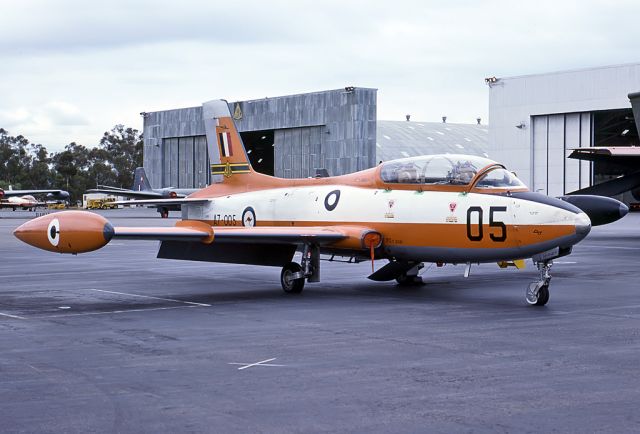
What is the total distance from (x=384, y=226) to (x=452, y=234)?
4.43ft

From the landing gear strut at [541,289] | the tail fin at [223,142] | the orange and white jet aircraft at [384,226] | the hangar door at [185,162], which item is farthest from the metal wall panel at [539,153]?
the landing gear strut at [541,289]

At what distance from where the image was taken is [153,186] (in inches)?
3386

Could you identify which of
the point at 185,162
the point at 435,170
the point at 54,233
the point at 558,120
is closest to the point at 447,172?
the point at 435,170

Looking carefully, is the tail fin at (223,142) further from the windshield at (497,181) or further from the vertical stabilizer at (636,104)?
the vertical stabilizer at (636,104)

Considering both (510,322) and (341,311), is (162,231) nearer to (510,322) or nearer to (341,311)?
(341,311)

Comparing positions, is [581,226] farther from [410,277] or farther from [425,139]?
[425,139]

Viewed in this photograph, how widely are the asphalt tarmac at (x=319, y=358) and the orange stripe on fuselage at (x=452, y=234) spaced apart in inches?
35.9

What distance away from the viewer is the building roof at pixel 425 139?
74875mm

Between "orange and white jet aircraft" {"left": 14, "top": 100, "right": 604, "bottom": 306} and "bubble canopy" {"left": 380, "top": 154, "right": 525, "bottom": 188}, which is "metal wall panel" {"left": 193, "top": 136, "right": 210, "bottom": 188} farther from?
"bubble canopy" {"left": 380, "top": 154, "right": 525, "bottom": 188}

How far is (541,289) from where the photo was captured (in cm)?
1305

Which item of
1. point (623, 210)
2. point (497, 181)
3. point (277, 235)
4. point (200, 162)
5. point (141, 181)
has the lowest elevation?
point (277, 235)

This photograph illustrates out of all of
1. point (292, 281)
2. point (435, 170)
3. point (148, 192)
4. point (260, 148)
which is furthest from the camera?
point (260, 148)

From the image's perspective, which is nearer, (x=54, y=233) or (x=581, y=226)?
(x=581, y=226)

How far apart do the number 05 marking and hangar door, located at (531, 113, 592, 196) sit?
46580mm
